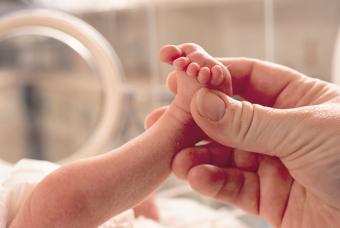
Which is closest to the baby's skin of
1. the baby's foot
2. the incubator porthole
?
the baby's foot

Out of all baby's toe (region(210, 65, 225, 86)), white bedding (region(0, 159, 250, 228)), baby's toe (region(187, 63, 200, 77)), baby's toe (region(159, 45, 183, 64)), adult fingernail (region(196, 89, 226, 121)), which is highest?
baby's toe (region(159, 45, 183, 64))

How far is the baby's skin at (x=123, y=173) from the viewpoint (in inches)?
20.4

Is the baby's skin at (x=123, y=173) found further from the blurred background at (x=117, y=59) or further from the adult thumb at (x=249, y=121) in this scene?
the blurred background at (x=117, y=59)

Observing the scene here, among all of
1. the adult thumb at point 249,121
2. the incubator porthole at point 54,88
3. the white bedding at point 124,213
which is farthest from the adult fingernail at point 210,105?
the incubator porthole at point 54,88

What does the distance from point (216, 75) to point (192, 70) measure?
0.10 ft

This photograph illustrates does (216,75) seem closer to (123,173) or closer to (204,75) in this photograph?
(204,75)

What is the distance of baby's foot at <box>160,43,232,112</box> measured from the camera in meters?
0.53

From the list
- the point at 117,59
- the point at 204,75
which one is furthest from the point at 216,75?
the point at 117,59

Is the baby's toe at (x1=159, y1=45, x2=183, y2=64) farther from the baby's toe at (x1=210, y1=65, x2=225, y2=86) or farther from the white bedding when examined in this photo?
the white bedding

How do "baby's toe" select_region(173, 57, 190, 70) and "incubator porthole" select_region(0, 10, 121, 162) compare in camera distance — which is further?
"incubator porthole" select_region(0, 10, 121, 162)

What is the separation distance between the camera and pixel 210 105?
51 cm

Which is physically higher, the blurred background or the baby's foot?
the baby's foot

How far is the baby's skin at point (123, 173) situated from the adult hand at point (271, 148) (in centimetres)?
3

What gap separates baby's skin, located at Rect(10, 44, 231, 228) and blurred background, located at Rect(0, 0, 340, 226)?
69 centimetres
